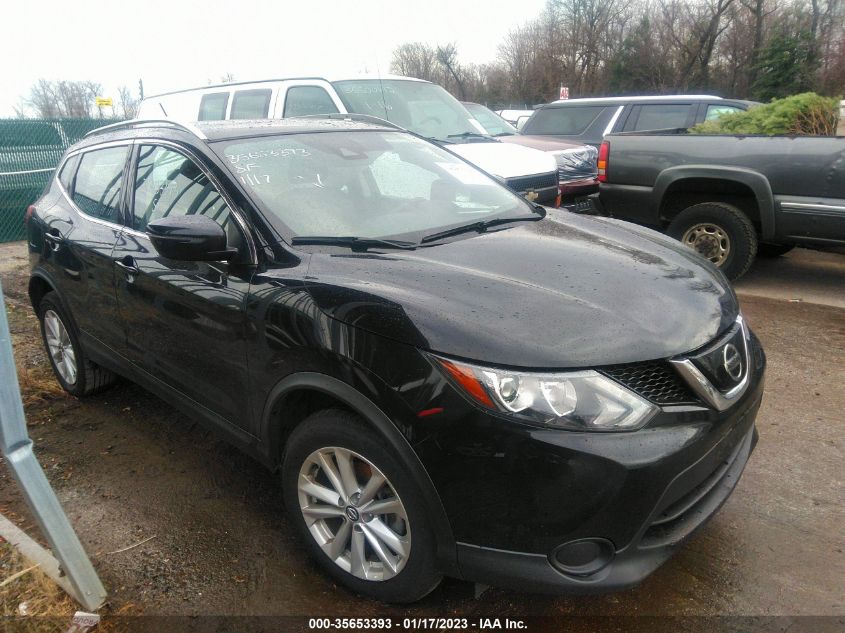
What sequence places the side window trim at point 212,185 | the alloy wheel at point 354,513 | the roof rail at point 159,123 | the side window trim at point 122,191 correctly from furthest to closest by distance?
the side window trim at point 122,191
the roof rail at point 159,123
the side window trim at point 212,185
the alloy wheel at point 354,513

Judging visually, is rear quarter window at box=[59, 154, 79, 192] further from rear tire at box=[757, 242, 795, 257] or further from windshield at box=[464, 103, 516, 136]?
windshield at box=[464, 103, 516, 136]

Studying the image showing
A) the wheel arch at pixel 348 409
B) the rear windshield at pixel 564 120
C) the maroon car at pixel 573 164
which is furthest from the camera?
the rear windshield at pixel 564 120

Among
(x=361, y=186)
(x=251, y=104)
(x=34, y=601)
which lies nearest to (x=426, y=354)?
(x=361, y=186)

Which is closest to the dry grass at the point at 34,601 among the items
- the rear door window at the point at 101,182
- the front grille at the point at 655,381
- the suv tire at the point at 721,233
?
the rear door window at the point at 101,182

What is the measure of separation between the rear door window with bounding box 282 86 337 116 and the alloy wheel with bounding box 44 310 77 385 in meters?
3.68

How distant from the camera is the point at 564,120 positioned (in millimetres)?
9938

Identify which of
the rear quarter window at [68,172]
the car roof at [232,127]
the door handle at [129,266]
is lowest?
the door handle at [129,266]

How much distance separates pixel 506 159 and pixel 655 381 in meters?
4.84

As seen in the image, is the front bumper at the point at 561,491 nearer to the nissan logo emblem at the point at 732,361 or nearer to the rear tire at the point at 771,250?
the nissan logo emblem at the point at 732,361

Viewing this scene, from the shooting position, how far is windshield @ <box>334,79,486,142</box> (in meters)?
7.13

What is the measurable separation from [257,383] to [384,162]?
1.44 m

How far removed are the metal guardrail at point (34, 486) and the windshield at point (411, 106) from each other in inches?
211

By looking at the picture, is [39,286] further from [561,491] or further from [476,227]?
[561,491]

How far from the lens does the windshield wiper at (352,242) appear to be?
262 centimetres
